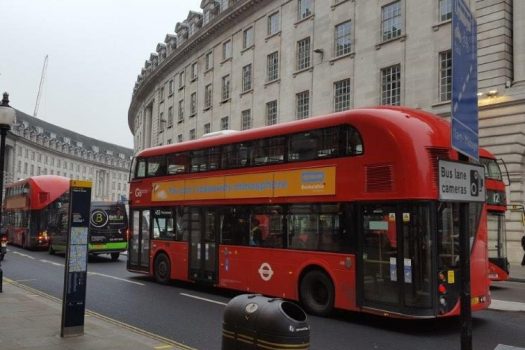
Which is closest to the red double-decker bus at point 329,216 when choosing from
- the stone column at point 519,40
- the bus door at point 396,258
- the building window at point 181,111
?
the bus door at point 396,258

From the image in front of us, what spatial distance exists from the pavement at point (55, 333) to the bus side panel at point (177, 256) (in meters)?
4.32

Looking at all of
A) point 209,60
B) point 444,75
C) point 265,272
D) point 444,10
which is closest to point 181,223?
point 265,272

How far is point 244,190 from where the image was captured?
12.7m

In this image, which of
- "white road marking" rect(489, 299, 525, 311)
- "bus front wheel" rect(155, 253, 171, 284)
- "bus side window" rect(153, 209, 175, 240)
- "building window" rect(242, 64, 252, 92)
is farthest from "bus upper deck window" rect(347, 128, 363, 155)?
"building window" rect(242, 64, 252, 92)

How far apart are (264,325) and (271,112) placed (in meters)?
34.4

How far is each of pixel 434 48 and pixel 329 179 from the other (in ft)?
62.6

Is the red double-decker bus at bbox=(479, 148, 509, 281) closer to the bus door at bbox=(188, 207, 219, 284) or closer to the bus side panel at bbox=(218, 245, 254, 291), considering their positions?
the bus side panel at bbox=(218, 245, 254, 291)

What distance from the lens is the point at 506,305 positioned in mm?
12352

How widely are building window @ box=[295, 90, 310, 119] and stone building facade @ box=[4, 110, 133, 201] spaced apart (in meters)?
76.8

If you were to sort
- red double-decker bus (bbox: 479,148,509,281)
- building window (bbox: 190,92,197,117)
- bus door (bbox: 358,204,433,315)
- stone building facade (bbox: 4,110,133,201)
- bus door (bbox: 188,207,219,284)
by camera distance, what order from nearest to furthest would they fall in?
bus door (bbox: 358,204,433,315)
bus door (bbox: 188,207,219,284)
red double-decker bus (bbox: 479,148,509,281)
building window (bbox: 190,92,197,117)
stone building facade (bbox: 4,110,133,201)

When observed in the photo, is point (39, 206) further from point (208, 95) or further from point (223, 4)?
point (223, 4)

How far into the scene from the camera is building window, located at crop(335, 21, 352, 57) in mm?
32281

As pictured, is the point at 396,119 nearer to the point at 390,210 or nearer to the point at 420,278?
the point at 390,210

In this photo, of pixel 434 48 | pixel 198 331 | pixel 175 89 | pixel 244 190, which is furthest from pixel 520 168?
pixel 175 89
